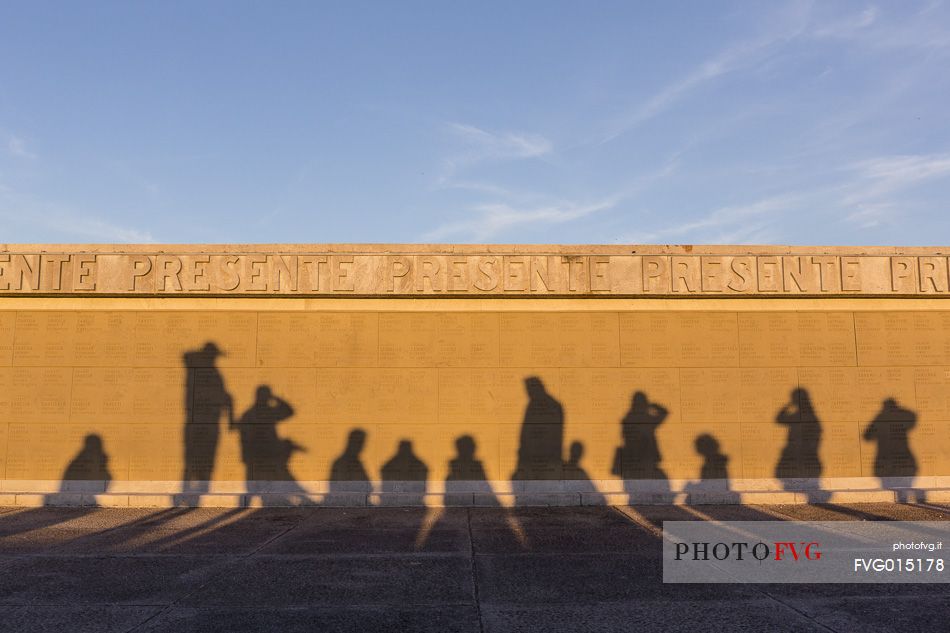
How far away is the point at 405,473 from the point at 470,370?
223cm

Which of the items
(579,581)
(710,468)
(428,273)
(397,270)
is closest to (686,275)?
(710,468)

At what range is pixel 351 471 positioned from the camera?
11945 mm

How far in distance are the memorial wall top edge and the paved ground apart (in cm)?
435

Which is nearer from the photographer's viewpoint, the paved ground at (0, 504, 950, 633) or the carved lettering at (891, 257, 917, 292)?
the paved ground at (0, 504, 950, 633)

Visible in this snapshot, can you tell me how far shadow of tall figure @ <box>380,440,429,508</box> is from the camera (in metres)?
11.9

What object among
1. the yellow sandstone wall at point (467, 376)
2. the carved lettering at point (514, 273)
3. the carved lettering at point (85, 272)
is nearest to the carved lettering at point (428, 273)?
the yellow sandstone wall at point (467, 376)

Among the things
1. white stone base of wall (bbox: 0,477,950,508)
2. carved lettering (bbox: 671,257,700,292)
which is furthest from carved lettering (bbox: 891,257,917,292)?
carved lettering (bbox: 671,257,700,292)

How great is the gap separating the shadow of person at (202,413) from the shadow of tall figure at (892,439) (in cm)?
1206

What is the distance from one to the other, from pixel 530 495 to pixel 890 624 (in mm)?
6896

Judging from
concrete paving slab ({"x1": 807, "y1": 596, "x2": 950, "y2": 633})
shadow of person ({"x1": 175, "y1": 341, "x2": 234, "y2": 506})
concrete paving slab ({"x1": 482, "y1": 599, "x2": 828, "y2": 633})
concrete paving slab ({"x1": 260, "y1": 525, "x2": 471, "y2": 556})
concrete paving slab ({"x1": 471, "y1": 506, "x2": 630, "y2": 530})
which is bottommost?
concrete paving slab ({"x1": 471, "y1": 506, "x2": 630, "y2": 530})

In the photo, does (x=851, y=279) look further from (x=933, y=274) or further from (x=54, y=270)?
(x=54, y=270)

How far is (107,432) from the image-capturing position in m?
12.0

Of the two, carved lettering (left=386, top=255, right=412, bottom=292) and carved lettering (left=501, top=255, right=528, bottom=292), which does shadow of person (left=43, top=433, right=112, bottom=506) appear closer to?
carved lettering (left=386, top=255, right=412, bottom=292)

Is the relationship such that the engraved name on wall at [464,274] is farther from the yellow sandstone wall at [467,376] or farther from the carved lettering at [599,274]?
the yellow sandstone wall at [467,376]
